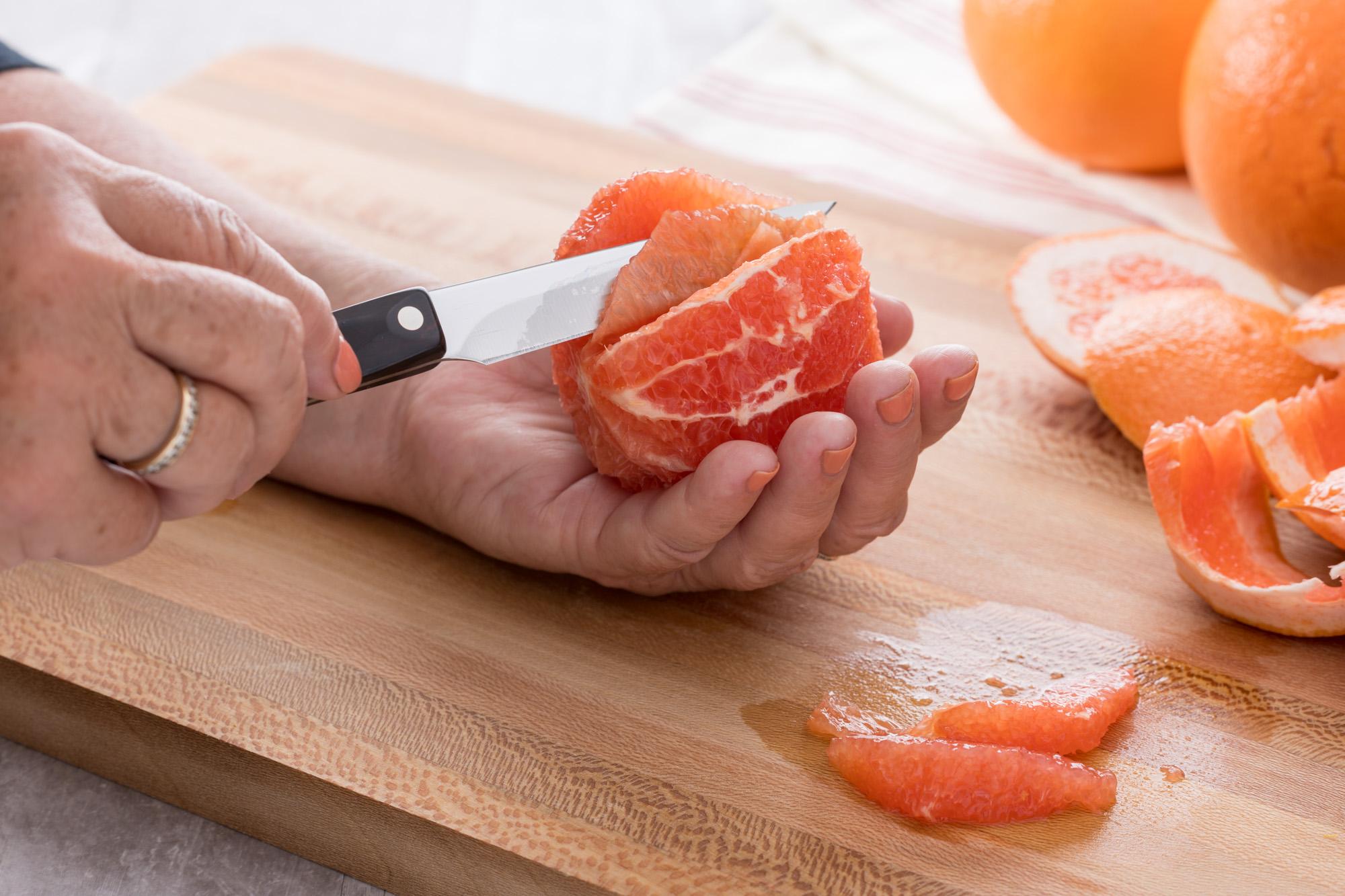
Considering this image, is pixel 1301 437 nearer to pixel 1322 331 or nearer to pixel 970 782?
pixel 1322 331

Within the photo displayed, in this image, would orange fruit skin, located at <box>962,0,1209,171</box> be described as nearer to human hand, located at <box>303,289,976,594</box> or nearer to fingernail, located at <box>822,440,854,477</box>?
human hand, located at <box>303,289,976,594</box>

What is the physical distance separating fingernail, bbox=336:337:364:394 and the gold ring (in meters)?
0.19

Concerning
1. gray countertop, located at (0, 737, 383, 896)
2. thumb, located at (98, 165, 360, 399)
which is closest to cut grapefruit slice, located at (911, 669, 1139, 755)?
gray countertop, located at (0, 737, 383, 896)

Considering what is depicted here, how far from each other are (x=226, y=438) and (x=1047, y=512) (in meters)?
1.32

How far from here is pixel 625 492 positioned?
5.85ft

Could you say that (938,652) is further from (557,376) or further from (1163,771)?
(557,376)

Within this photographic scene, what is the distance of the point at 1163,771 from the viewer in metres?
1.61

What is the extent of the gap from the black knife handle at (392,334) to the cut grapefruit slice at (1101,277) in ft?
4.01

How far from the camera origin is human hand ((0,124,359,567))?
1.24 m

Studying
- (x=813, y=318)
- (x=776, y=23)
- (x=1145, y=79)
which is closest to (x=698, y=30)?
(x=776, y=23)

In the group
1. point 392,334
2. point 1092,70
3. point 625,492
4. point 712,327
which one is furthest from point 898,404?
point 1092,70

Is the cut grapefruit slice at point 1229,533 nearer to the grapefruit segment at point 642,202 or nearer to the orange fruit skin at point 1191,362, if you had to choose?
the orange fruit skin at point 1191,362

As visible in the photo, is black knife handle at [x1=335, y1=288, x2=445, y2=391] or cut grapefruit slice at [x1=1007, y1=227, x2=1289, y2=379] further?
cut grapefruit slice at [x1=1007, y1=227, x2=1289, y2=379]

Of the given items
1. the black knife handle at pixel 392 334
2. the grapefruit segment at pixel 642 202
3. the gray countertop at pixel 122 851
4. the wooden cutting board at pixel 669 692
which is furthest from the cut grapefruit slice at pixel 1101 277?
the gray countertop at pixel 122 851
